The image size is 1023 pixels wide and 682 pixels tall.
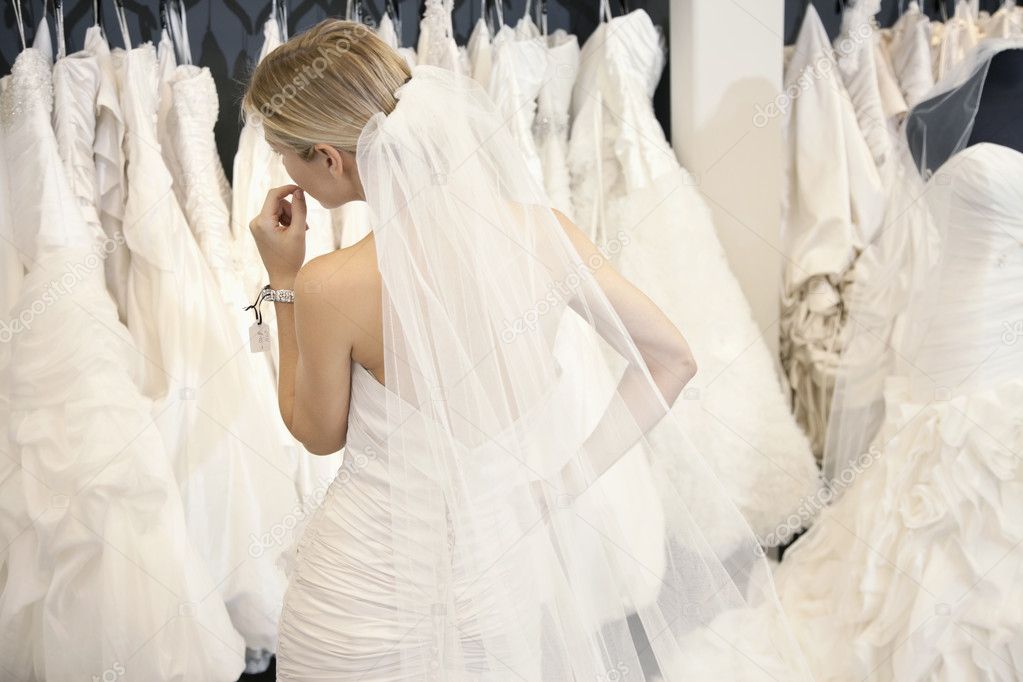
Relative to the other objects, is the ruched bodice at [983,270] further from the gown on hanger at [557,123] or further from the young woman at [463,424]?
the young woman at [463,424]

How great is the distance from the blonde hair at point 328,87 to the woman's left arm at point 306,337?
15 centimetres

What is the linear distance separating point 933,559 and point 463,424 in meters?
1.08

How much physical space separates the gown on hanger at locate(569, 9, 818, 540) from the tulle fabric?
1.06m

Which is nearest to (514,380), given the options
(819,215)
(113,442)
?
(113,442)

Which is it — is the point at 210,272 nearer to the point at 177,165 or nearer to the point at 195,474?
the point at 177,165

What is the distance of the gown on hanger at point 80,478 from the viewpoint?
169cm

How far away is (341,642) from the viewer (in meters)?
1.06

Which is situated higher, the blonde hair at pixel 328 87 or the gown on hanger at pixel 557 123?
the blonde hair at pixel 328 87

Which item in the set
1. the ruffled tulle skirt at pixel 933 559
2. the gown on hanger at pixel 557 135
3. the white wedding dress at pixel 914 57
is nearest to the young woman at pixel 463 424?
the gown on hanger at pixel 557 135

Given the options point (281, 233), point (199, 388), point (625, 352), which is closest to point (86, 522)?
point (199, 388)

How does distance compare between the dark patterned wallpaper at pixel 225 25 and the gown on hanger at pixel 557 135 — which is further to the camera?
the dark patterned wallpaper at pixel 225 25

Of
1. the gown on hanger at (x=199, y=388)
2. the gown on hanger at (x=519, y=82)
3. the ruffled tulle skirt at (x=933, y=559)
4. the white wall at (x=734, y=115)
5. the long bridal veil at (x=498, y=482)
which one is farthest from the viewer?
the white wall at (x=734, y=115)

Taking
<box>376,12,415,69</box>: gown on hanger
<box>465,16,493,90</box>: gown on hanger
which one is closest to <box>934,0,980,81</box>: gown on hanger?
<box>465,16,493,90</box>: gown on hanger

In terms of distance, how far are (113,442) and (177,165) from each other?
24.9 inches
